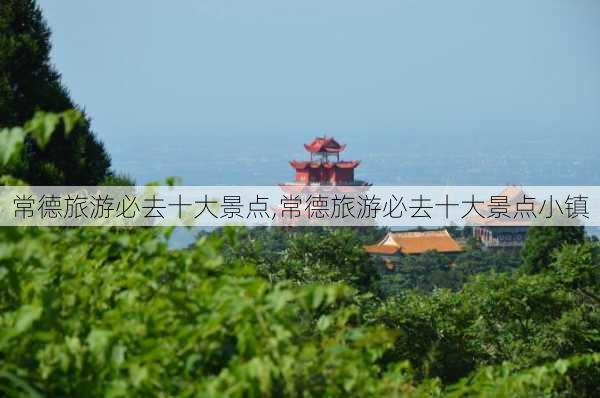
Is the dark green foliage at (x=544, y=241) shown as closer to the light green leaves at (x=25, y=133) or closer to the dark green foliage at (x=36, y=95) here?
the dark green foliage at (x=36, y=95)

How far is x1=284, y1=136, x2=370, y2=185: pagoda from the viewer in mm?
46938

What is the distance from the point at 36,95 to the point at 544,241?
15.5m

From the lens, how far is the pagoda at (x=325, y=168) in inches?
1848

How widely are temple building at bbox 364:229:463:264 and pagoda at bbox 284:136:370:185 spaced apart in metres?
4.57

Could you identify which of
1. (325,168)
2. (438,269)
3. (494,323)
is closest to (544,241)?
(494,323)

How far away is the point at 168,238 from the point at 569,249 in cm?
905

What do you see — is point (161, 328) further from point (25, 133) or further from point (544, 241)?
point (544, 241)

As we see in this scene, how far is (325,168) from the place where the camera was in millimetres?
46750

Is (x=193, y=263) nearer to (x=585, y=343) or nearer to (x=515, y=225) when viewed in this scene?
(x=585, y=343)

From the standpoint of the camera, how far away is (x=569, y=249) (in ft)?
34.3

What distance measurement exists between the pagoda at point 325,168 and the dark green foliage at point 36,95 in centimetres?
4003

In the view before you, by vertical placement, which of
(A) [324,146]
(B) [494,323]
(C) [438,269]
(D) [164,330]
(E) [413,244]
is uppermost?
(A) [324,146]

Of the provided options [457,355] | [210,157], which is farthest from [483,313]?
[210,157]

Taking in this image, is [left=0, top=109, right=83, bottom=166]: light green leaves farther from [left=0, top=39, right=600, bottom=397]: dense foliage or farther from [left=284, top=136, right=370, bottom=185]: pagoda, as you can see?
[left=284, top=136, right=370, bottom=185]: pagoda
